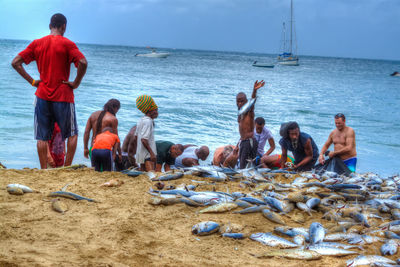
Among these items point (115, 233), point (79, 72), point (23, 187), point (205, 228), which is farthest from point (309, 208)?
point (79, 72)

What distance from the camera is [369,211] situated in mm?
4355

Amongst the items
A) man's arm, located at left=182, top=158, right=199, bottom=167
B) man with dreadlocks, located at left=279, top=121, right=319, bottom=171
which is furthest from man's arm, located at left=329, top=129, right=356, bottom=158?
man's arm, located at left=182, top=158, right=199, bottom=167

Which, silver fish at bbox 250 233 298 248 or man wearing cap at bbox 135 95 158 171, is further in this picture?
man wearing cap at bbox 135 95 158 171

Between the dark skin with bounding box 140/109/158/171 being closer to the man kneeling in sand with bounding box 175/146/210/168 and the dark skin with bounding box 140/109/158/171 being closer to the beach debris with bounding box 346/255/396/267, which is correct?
the man kneeling in sand with bounding box 175/146/210/168

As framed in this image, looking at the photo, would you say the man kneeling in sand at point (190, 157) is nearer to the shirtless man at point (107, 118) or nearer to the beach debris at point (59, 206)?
the shirtless man at point (107, 118)

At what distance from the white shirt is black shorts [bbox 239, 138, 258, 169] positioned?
1.77 meters

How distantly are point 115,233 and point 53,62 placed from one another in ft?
9.78

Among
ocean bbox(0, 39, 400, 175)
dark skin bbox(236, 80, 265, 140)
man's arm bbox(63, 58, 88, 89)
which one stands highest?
man's arm bbox(63, 58, 88, 89)

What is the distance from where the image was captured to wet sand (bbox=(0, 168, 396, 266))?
300 cm

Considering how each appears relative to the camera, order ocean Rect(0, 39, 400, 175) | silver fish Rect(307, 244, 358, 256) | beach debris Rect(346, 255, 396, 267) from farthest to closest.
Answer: ocean Rect(0, 39, 400, 175) → silver fish Rect(307, 244, 358, 256) → beach debris Rect(346, 255, 396, 267)

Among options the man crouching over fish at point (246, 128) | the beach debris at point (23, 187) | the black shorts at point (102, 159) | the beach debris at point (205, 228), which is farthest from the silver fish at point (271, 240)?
the man crouching over fish at point (246, 128)

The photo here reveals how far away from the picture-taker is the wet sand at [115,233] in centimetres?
300

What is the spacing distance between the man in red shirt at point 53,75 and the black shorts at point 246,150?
10.3ft

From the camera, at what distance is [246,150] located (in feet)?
23.1
